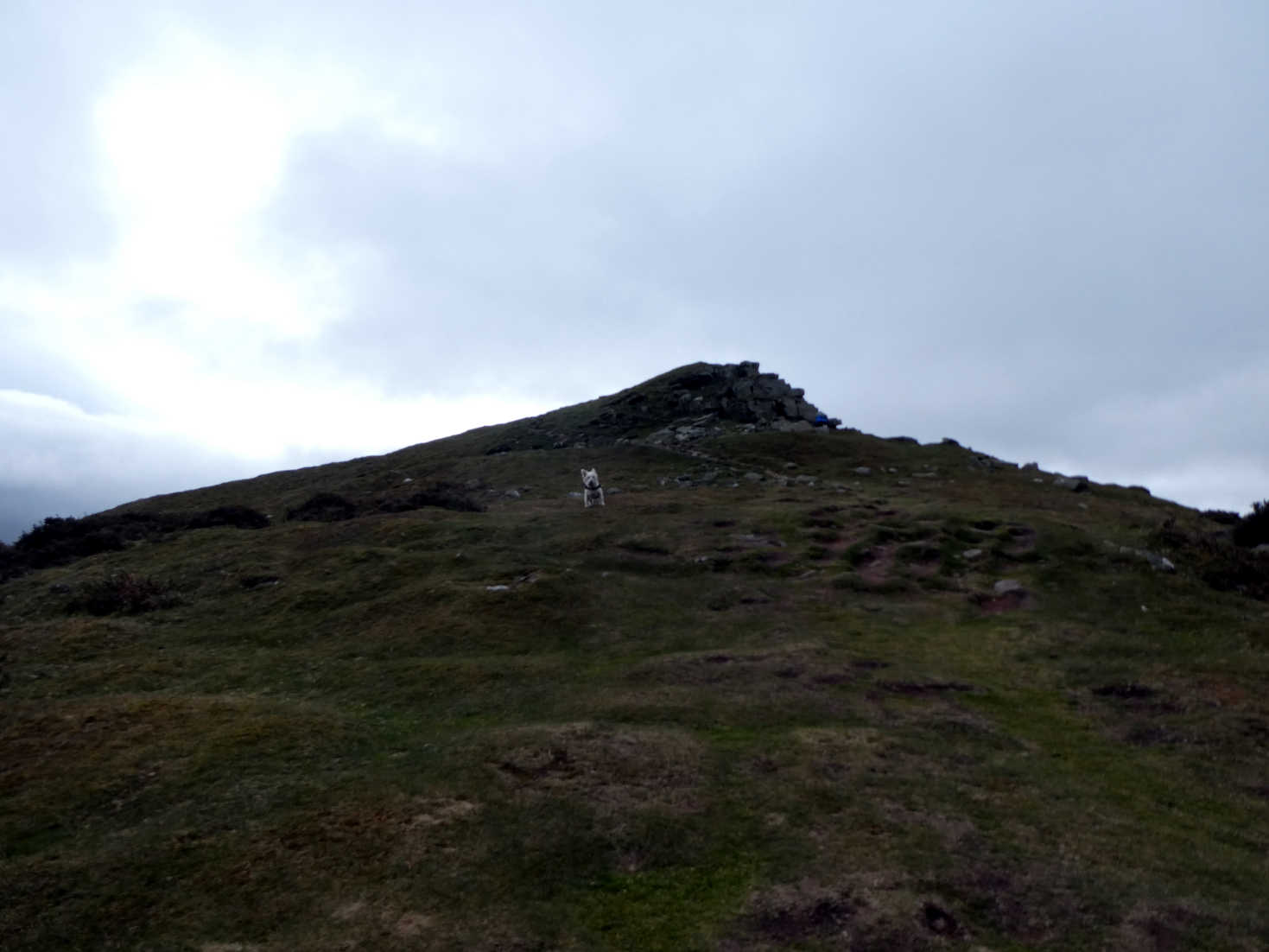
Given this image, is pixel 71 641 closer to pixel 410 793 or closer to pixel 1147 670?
pixel 410 793

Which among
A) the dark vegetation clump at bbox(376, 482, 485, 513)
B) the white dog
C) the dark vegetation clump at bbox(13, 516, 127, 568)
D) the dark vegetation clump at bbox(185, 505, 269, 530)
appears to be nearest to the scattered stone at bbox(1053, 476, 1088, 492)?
the white dog

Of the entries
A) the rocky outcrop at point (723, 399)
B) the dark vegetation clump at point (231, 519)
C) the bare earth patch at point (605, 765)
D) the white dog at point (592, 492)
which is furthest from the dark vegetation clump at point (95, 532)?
the bare earth patch at point (605, 765)

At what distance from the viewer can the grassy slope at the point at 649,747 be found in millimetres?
14711

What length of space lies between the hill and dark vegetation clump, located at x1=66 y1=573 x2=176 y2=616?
14 cm

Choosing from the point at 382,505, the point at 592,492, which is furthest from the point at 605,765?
the point at 382,505

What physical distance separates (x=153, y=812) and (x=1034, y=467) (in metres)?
58.9

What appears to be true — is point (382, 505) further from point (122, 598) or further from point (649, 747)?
point (649, 747)

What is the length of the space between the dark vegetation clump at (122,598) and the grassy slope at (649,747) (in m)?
1.07

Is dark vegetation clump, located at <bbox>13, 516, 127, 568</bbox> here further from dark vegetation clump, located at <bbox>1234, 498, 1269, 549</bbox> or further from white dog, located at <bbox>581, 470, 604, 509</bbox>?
dark vegetation clump, located at <bbox>1234, 498, 1269, 549</bbox>

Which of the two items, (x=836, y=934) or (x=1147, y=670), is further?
(x=1147, y=670)

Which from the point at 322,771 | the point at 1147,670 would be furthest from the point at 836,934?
the point at 1147,670

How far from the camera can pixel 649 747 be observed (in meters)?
20.7

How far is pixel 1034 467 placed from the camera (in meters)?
64.4

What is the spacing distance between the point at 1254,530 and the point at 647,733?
1315 inches
